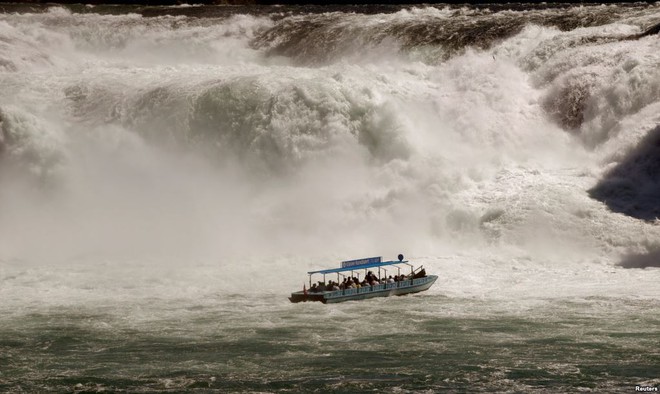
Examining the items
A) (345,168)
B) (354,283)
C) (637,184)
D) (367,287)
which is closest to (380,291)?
(367,287)

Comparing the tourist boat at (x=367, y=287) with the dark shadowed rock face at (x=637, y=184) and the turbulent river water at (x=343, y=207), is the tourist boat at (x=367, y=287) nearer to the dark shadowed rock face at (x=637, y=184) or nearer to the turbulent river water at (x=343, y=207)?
the turbulent river water at (x=343, y=207)

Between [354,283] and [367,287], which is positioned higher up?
[354,283]

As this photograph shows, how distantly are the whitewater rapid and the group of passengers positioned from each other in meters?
0.93

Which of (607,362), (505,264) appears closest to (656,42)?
(505,264)

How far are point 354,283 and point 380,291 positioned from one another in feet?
1.78

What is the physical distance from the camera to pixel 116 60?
38.8 m

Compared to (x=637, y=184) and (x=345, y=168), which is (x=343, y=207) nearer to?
(x=345, y=168)

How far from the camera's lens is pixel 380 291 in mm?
23859

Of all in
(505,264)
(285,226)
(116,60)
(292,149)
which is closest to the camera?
(505,264)

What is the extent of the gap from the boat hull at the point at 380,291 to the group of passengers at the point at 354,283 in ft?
0.51

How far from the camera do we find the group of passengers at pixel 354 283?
2338cm

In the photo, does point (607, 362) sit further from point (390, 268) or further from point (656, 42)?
point (656, 42)

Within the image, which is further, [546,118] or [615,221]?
[546,118]

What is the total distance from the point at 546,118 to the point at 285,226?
25.5 ft
